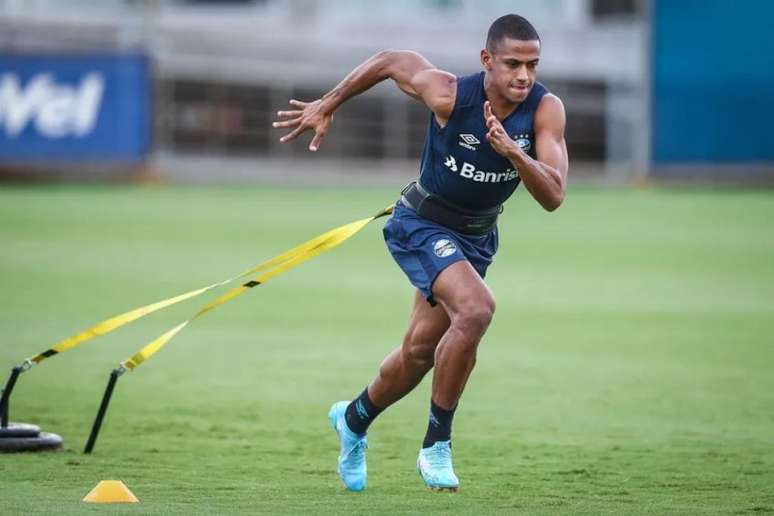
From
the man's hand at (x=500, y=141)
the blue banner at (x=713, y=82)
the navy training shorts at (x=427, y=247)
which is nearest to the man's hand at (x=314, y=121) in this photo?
the navy training shorts at (x=427, y=247)

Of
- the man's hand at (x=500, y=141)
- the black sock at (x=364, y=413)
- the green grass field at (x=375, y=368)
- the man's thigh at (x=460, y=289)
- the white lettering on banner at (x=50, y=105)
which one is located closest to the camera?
the man's hand at (x=500, y=141)

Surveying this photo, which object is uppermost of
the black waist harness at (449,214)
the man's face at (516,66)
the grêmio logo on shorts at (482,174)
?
the man's face at (516,66)

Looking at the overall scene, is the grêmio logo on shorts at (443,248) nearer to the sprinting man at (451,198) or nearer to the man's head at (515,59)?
the sprinting man at (451,198)

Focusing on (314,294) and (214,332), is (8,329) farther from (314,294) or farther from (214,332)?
(314,294)

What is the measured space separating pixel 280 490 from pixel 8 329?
→ 768cm

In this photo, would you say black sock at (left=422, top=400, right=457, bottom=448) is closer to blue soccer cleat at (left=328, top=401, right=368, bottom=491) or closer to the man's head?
blue soccer cleat at (left=328, top=401, right=368, bottom=491)

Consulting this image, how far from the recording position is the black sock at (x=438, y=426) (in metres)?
7.87

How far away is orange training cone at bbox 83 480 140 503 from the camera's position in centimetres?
739

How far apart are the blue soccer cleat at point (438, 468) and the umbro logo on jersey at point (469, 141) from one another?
1471 millimetres

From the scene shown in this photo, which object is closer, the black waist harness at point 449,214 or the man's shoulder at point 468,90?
the man's shoulder at point 468,90

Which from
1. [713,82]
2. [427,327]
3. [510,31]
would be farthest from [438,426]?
[713,82]

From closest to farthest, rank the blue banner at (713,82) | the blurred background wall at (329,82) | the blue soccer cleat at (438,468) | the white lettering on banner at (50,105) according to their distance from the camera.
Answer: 1. the blue soccer cleat at (438,468)
2. the white lettering on banner at (50,105)
3. the blurred background wall at (329,82)
4. the blue banner at (713,82)

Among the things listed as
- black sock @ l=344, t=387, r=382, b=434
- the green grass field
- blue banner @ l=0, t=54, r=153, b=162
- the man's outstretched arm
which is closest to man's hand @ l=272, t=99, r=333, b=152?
the man's outstretched arm

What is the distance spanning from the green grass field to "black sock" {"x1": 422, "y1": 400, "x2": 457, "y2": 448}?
274 mm
